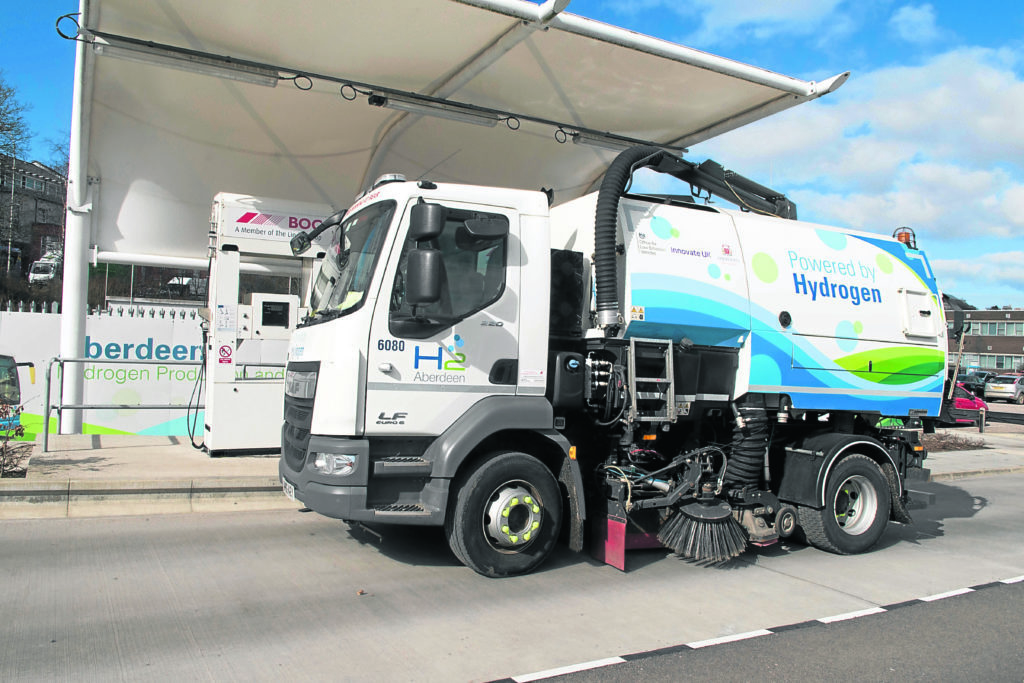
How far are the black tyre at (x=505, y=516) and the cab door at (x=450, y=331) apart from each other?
0.54 m

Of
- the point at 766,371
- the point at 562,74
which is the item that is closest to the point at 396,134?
the point at 562,74

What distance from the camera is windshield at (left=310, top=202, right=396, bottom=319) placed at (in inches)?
220

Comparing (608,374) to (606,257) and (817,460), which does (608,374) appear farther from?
(817,460)

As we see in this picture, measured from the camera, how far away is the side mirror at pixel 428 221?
17.5 feet

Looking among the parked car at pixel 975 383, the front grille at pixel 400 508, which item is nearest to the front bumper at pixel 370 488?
the front grille at pixel 400 508

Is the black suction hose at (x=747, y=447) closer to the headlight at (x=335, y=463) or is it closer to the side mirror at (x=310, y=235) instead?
the headlight at (x=335, y=463)

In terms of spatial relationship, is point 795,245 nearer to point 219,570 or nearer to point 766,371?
point 766,371

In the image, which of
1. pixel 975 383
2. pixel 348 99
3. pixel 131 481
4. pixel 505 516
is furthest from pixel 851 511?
pixel 975 383

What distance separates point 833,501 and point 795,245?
252 cm

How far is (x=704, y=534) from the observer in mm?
6223

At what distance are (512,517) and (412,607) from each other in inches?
41.2

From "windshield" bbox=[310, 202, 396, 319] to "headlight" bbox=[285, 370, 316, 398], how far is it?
0.49 meters

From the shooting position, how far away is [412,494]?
18.3 ft

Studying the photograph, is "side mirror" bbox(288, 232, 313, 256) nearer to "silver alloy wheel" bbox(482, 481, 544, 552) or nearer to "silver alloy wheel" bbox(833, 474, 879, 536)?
"silver alloy wheel" bbox(482, 481, 544, 552)
